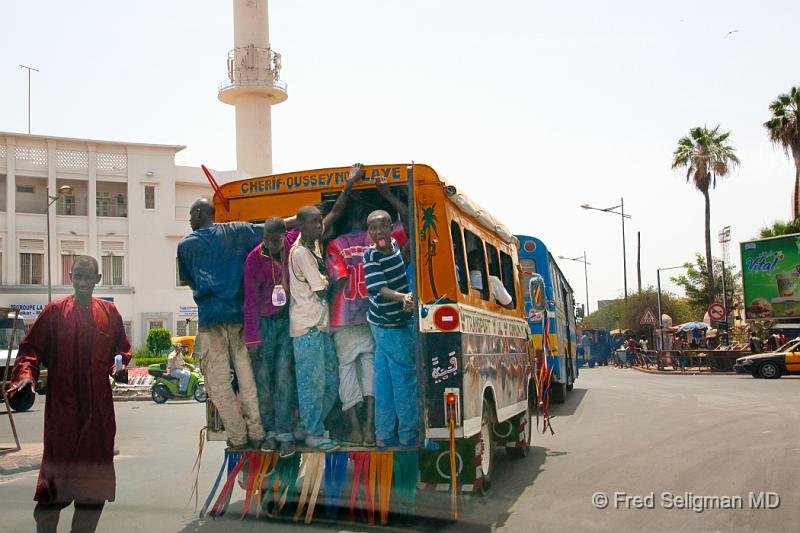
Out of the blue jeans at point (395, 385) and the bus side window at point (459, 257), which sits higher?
the bus side window at point (459, 257)

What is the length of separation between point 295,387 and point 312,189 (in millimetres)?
1748

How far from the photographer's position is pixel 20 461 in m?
11.4

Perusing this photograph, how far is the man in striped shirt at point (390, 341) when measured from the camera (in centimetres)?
719

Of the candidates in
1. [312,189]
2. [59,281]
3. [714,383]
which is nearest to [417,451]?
[312,189]

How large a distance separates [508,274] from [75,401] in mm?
5524

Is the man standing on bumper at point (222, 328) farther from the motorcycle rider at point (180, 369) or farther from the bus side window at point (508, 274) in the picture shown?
the motorcycle rider at point (180, 369)

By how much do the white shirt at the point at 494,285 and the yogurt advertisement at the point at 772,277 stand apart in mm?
35231

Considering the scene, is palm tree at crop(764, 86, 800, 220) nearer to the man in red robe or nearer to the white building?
the white building

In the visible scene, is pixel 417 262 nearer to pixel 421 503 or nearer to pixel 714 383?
pixel 421 503

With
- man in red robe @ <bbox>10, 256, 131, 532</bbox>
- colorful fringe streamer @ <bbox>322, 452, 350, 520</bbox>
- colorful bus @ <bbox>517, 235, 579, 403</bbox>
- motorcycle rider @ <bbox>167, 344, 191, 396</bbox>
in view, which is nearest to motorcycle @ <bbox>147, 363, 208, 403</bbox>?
motorcycle rider @ <bbox>167, 344, 191, 396</bbox>

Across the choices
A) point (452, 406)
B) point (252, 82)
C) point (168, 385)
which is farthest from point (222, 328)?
point (252, 82)

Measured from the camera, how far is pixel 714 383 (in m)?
26.9

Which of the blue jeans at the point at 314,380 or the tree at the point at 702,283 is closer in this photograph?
the blue jeans at the point at 314,380

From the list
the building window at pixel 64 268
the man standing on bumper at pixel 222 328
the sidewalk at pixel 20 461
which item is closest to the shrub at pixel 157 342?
the building window at pixel 64 268
